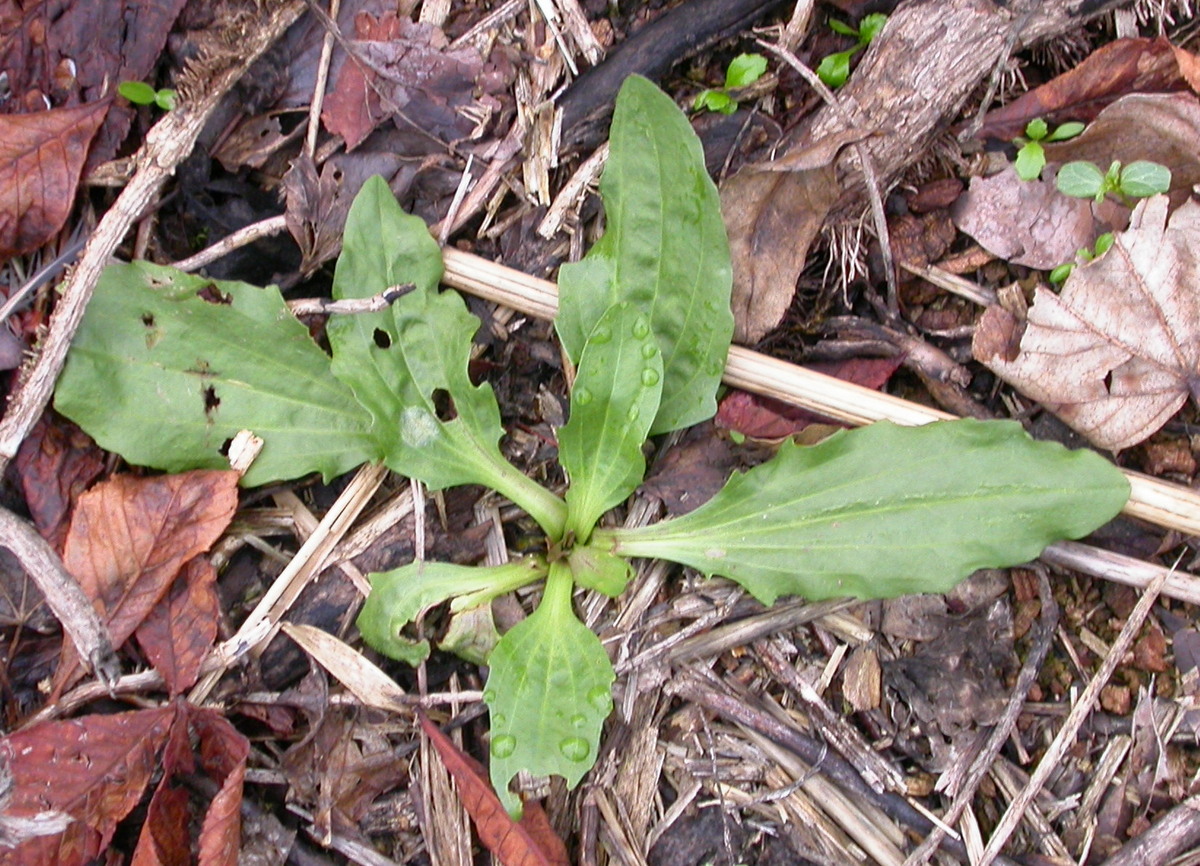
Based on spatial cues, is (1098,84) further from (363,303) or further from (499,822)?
(499,822)

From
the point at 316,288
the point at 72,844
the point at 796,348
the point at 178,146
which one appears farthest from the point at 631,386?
the point at 72,844


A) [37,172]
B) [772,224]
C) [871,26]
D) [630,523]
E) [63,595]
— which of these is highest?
[871,26]

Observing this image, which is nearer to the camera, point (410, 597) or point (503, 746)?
point (503, 746)

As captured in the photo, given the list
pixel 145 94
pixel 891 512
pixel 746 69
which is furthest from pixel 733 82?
pixel 145 94

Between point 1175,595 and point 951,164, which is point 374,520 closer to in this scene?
point 951,164

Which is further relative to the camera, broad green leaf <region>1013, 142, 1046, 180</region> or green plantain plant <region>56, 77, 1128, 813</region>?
broad green leaf <region>1013, 142, 1046, 180</region>

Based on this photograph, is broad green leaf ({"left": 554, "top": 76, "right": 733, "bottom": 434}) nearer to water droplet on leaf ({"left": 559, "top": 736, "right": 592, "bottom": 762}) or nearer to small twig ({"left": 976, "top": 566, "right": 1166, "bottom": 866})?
water droplet on leaf ({"left": 559, "top": 736, "right": 592, "bottom": 762})

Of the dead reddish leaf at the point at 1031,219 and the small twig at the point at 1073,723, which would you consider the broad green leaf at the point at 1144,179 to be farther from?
the small twig at the point at 1073,723

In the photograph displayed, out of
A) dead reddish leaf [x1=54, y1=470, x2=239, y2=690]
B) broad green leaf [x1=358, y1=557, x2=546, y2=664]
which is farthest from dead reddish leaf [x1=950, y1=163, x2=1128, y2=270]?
dead reddish leaf [x1=54, y1=470, x2=239, y2=690]
